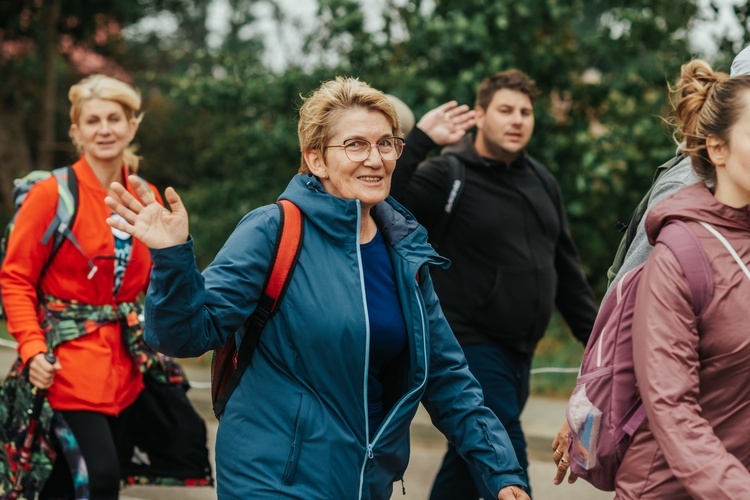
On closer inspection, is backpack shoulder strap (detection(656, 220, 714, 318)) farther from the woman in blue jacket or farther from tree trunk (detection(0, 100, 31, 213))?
tree trunk (detection(0, 100, 31, 213))

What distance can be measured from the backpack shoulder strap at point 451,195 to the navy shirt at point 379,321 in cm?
160

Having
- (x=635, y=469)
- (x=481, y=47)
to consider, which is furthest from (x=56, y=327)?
(x=481, y=47)

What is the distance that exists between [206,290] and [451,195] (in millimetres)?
2103

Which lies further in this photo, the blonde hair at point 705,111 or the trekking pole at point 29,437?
the trekking pole at point 29,437

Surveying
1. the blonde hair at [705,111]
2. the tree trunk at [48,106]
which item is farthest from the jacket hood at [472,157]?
the tree trunk at [48,106]

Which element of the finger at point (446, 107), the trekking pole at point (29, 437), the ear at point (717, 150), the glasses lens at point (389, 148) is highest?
the finger at point (446, 107)

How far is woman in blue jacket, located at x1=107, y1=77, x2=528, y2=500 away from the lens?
8.75ft

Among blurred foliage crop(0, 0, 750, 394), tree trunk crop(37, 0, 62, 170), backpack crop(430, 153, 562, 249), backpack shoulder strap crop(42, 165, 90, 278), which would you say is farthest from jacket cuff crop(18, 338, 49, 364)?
tree trunk crop(37, 0, 62, 170)

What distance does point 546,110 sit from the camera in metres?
9.98

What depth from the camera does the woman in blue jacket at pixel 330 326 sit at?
267 centimetres

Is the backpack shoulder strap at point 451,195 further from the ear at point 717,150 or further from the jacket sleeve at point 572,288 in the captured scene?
the ear at point 717,150

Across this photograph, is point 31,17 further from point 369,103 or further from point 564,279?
point 369,103

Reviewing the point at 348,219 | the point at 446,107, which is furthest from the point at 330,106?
the point at 446,107

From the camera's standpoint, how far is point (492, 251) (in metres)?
4.70
